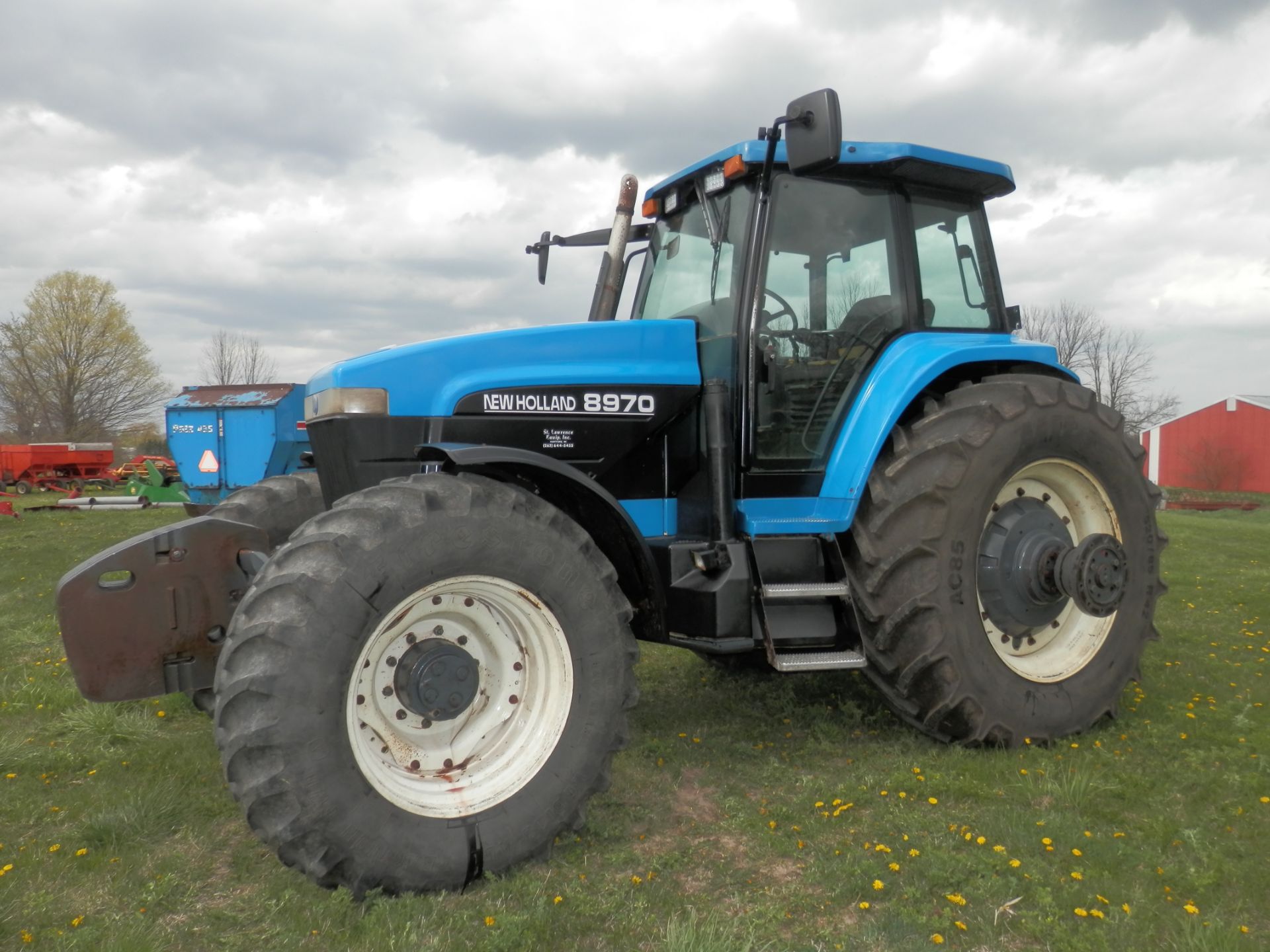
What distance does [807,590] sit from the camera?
12.5ft

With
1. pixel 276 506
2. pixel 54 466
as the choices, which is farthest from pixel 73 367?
pixel 276 506

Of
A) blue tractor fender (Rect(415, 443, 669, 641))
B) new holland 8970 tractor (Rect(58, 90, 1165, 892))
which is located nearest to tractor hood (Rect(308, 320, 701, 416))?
new holland 8970 tractor (Rect(58, 90, 1165, 892))

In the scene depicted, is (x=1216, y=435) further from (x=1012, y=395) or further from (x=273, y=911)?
(x=273, y=911)

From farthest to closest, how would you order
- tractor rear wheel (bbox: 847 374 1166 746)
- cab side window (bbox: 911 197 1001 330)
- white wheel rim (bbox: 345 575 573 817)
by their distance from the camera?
cab side window (bbox: 911 197 1001 330)
tractor rear wheel (bbox: 847 374 1166 746)
white wheel rim (bbox: 345 575 573 817)

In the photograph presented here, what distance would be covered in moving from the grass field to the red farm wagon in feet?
80.1

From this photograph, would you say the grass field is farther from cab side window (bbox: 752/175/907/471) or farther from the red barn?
the red barn

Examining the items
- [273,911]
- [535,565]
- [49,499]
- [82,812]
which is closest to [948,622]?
[535,565]

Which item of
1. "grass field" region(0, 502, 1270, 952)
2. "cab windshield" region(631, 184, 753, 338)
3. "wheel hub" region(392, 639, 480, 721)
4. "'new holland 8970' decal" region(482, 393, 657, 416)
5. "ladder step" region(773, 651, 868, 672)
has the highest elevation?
"cab windshield" region(631, 184, 753, 338)

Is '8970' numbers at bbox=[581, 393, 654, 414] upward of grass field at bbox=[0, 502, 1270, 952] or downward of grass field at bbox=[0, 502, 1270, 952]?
upward

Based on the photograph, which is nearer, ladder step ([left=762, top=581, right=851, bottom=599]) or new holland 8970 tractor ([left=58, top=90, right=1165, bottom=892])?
new holland 8970 tractor ([left=58, top=90, right=1165, bottom=892])

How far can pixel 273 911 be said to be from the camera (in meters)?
2.70

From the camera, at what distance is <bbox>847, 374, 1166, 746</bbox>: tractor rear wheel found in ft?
12.6

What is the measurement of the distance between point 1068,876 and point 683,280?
9.45ft

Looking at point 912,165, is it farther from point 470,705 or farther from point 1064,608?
point 470,705
